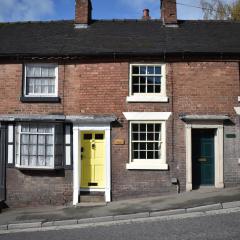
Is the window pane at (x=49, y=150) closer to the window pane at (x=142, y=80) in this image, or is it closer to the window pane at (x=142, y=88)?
the window pane at (x=142, y=88)

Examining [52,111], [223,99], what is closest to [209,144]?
[223,99]

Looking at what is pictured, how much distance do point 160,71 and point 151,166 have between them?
3.43m

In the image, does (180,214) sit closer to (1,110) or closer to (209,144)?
(209,144)

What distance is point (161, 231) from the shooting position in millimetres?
10039

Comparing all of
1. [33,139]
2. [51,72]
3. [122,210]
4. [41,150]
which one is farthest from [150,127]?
[33,139]

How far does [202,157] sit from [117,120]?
3.34 metres

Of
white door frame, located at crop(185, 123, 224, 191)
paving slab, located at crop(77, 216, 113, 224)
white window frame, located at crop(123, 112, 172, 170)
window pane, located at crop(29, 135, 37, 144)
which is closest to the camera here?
paving slab, located at crop(77, 216, 113, 224)

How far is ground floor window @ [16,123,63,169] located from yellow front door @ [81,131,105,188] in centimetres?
87

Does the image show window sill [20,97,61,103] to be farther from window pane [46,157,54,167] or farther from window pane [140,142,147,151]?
window pane [140,142,147,151]

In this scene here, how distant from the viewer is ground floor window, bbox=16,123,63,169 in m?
15.5

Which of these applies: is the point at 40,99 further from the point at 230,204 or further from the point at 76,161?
the point at 230,204

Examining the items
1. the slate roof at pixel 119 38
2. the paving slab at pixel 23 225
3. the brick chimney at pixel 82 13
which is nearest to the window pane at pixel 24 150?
the slate roof at pixel 119 38

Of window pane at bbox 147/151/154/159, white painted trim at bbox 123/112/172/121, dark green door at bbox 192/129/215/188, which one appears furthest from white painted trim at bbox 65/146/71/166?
dark green door at bbox 192/129/215/188

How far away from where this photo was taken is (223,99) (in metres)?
15.3
